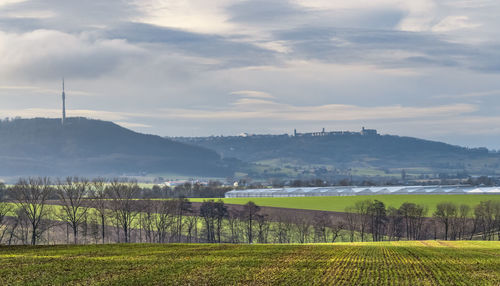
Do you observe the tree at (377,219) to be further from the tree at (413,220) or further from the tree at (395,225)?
the tree at (413,220)

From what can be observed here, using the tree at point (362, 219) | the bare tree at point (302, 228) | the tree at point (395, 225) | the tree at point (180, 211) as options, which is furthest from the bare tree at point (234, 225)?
the tree at point (395, 225)

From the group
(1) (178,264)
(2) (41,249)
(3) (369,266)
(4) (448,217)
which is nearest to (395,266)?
(3) (369,266)

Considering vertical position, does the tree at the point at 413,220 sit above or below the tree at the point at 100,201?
below

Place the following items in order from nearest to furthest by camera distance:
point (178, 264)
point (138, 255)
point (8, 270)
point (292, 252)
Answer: point (8, 270)
point (178, 264)
point (138, 255)
point (292, 252)

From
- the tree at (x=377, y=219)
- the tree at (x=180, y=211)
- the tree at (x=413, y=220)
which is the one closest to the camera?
the tree at (x=180, y=211)

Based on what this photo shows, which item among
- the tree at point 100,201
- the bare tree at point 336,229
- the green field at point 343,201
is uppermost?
the tree at point 100,201

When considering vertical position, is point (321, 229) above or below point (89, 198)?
below

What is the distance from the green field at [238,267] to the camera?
44.8 m

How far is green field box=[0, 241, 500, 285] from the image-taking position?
44750 millimetres

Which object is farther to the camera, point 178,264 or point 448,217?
point 448,217

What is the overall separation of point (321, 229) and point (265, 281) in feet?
275

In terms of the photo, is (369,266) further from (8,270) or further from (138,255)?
(8,270)

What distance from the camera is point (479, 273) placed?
168 ft

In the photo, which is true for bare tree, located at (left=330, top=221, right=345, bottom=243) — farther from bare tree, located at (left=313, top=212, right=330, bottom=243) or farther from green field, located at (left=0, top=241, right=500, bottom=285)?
green field, located at (left=0, top=241, right=500, bottom=285)
